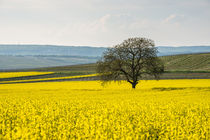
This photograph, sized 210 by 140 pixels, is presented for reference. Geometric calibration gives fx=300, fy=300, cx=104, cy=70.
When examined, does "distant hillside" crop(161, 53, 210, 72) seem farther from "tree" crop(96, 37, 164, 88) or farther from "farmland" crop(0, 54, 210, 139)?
"farmland" crop(0, 54, 210, 139)

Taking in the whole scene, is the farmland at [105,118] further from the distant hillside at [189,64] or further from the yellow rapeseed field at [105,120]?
the distant hillside at [189,64]

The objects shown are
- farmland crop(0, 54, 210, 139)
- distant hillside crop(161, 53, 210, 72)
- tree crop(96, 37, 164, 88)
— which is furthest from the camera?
distant hillside crop(161, 53, 210, 72)

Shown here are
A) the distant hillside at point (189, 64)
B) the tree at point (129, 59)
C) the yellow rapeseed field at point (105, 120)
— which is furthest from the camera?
the distant hillside at point (189, 64)

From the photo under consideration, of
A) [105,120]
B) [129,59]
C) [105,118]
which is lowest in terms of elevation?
[105,118]


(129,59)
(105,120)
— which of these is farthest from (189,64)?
(105,120)

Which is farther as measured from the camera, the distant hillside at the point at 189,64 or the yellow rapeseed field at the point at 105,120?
the distant hillside at the point at 189,64

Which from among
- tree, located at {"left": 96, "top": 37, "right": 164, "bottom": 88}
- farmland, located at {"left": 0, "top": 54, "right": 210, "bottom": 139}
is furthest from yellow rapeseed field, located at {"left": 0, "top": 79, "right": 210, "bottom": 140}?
tree, located at {"left": 96, "top": 37, "right": 164, "bottom": 88}

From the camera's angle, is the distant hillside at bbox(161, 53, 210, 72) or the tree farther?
the distant hillside at bbox(161, 53, 210, 72)

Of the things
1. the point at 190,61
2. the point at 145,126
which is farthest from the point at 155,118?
the point at 190,61

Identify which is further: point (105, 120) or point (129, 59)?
point (129, 59)

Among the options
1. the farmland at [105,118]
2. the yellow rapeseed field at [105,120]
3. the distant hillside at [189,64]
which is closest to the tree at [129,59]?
the farmland at [105,118]

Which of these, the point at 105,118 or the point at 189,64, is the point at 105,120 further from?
the point at 189,64

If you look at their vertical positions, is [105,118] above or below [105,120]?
below

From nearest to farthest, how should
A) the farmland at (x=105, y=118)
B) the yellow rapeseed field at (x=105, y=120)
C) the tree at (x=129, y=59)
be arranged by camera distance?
1. the yellow rapeseed field at (x=105, y=120)
2. the farmland at (x=105, y=118)
3. the tree at (x=129, y=59)
